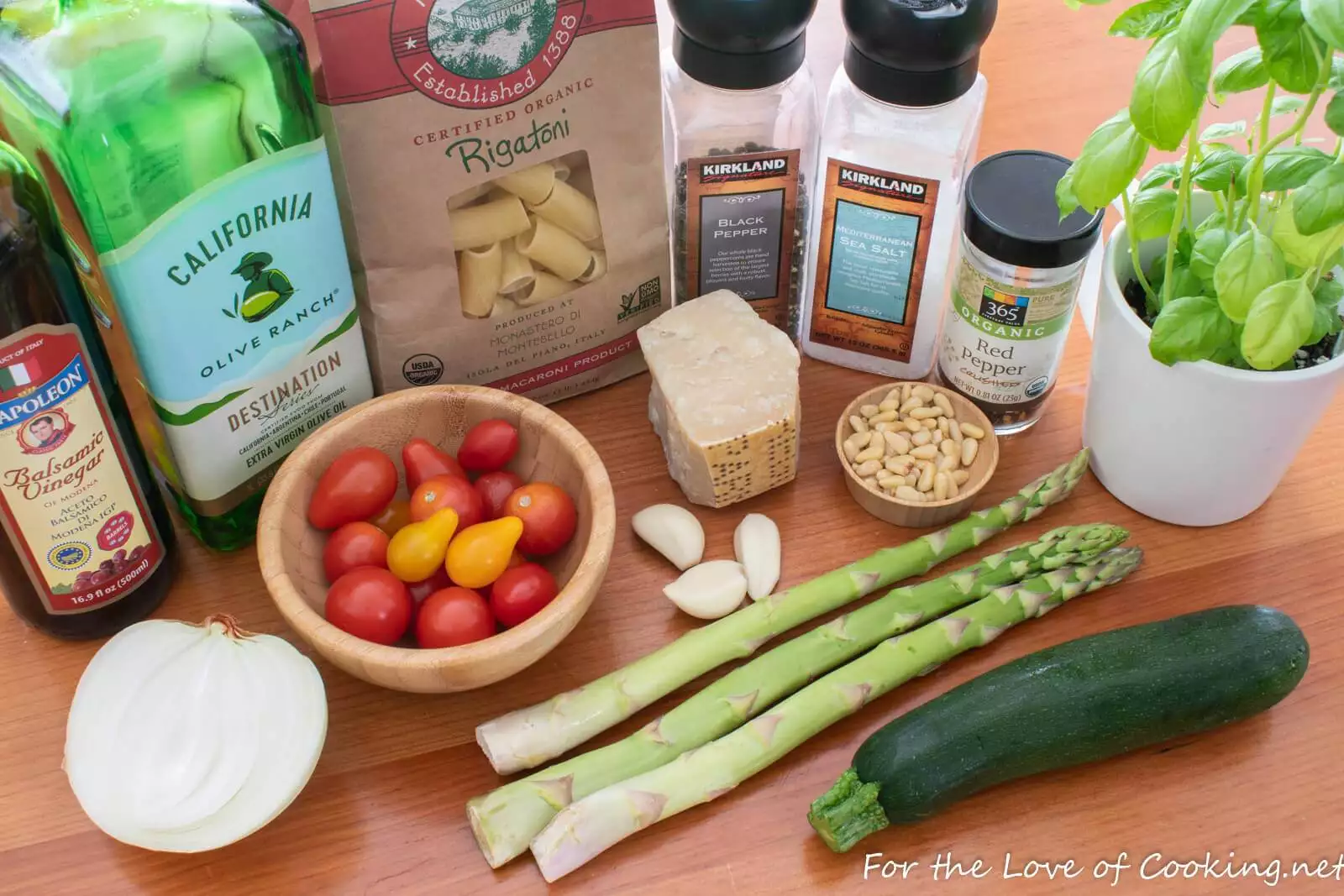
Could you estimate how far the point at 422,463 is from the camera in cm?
93

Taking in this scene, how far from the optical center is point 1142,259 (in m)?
0.97

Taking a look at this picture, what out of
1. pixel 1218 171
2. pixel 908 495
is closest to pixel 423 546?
pixel 908 495

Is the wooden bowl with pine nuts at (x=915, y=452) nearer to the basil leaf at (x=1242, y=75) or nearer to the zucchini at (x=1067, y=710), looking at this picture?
the zucchini at (x=1067, y=710)

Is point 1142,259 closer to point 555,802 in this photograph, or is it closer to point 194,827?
point 555,802

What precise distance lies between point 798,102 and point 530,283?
255 millimetres

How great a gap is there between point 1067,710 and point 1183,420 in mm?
239

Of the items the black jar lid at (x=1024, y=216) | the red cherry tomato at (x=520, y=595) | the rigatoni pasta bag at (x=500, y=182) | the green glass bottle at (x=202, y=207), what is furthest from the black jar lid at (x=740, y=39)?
the red cherry tomato at (x=520, y=595)

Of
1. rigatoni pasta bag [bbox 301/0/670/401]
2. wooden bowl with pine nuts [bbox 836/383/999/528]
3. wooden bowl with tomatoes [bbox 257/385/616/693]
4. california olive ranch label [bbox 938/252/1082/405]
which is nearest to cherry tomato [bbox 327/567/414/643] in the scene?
wooden bowl with tomatoes [bbox 257/385/616/693]

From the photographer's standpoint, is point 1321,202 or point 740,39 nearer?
point 1321,202

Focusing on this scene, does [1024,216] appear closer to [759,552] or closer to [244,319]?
[759,552]

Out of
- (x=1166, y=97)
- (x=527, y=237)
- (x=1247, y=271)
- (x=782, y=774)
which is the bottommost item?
(x=782, y=774)

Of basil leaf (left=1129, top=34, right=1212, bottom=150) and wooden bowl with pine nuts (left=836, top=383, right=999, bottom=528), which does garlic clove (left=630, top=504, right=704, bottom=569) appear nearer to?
wooden bowl with pine nuts (left=836, top=383, right=999, bottom=528)

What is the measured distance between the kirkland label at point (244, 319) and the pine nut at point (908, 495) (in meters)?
0.43

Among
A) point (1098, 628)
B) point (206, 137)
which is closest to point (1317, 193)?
point (1098, 628)
